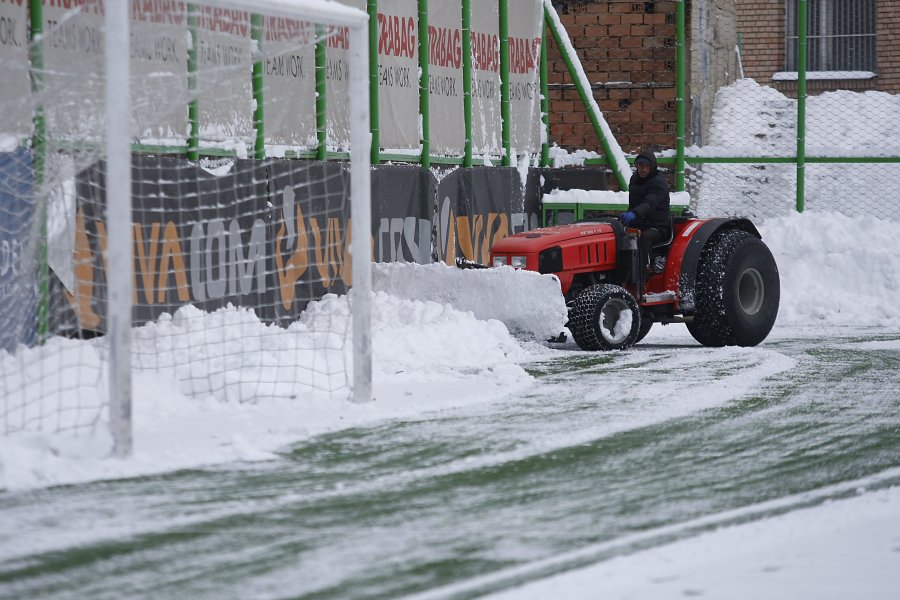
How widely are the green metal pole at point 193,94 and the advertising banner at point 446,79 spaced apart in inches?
163

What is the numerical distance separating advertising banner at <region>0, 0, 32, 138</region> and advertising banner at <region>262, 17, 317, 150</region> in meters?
2.88

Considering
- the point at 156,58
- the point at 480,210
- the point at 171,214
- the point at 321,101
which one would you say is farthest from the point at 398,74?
the point at 156,58

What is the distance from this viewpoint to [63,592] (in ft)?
16.2

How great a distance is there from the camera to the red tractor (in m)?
12.5

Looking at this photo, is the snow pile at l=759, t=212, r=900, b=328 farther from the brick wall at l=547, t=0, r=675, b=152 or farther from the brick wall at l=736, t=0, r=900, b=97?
the brick wall at l=736, t=0, r=900, b=97

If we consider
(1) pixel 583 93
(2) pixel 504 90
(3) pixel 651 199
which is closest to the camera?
(3) pixel 651 199

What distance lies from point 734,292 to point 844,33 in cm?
1689

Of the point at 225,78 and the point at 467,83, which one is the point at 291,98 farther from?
the point at 467,83

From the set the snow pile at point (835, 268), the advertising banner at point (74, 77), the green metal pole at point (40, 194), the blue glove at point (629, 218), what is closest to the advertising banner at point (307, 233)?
the blue glove at point (629, 218)

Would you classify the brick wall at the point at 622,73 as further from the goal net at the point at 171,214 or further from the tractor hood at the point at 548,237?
the goal net at the point at 171,214

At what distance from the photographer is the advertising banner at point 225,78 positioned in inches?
398

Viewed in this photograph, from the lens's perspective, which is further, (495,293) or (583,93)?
(583,93)

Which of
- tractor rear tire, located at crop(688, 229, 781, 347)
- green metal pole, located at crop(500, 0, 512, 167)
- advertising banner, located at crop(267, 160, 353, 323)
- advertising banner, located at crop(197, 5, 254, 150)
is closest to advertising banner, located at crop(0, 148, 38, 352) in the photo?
advertising banner, located at crop(197, 5, 254, 150)

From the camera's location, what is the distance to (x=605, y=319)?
12555mm
